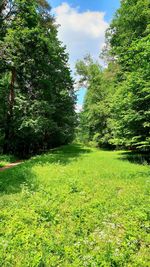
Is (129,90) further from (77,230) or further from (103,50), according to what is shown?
(103,50)

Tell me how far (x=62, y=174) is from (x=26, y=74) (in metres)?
12.5

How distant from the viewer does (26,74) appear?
19.3 meters

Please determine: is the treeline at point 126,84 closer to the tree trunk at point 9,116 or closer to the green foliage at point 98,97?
the green foliage at point 98,97

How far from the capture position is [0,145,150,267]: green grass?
404 centimetres

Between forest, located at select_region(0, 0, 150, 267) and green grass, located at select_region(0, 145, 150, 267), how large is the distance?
2cm

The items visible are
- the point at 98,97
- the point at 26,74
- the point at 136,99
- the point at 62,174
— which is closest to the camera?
the point at 62,174

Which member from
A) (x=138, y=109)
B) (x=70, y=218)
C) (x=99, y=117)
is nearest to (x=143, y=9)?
(x=138, y=109)

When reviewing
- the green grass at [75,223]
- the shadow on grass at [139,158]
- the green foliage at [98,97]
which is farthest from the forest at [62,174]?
the green foliage at [98,97]

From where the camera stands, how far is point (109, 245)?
14.3 feet

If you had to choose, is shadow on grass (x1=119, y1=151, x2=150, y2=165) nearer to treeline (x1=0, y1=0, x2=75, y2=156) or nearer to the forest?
the forest

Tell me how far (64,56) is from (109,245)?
23.0m

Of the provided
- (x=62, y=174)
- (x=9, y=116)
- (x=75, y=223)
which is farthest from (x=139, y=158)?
(x=75, y=223)

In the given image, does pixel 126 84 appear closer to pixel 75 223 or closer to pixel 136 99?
pixel 136 99

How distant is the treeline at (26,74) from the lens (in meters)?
16.6
